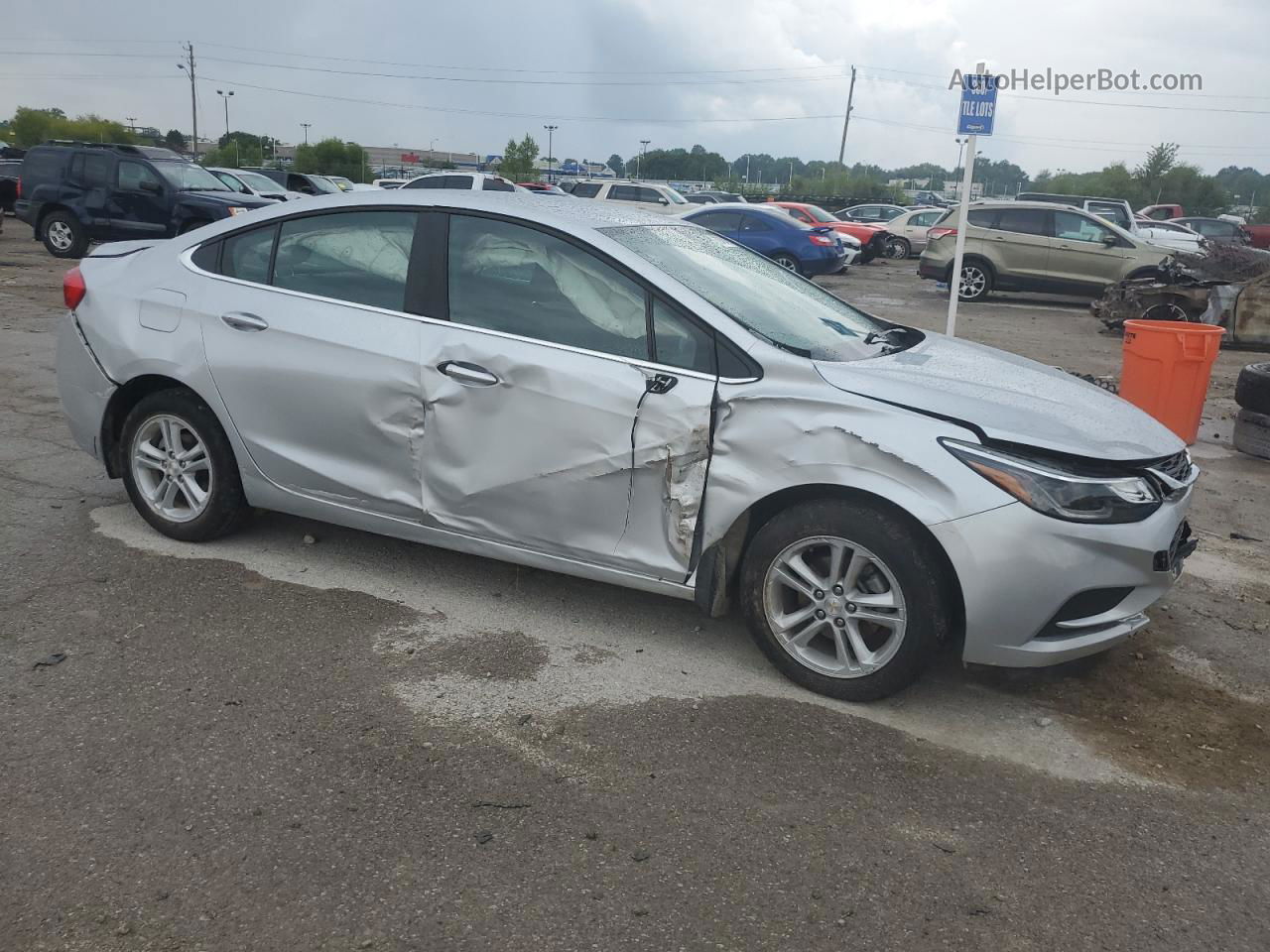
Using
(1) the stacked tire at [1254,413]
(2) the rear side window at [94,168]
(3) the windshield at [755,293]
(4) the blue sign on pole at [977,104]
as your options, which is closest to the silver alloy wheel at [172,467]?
(3) the windshield at [755,293]

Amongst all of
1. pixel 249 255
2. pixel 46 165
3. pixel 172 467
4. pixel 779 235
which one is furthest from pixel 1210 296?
pixel 46 165

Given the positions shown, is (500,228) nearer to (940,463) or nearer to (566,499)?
(566,499)

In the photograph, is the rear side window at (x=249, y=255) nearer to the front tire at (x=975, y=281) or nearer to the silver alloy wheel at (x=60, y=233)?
the silver alloy wheel at (x=60, y=233)

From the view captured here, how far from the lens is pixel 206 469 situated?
15.9 feet

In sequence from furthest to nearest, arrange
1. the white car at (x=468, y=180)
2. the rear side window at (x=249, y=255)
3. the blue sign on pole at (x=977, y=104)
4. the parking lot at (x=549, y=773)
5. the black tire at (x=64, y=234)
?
the white car at (x=468, y=180)
the black tire at (x=64, y=234)
the blue sign on pole at (x=977, y=104)
the rear side window at (x=249, y=255)
the parking lot at (x=549, y=773)

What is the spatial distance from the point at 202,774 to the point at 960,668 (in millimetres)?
2713

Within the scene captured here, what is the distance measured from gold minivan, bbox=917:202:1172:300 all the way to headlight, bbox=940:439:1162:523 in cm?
1668

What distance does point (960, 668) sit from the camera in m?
4.20

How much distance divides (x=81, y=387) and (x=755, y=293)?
122 inches

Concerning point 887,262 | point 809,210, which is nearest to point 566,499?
point 809,210

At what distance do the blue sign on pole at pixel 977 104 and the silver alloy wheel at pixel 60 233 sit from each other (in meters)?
15.5

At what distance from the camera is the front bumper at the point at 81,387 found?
4926 millimetres

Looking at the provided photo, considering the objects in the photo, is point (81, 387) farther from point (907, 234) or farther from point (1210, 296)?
point (907, 234)

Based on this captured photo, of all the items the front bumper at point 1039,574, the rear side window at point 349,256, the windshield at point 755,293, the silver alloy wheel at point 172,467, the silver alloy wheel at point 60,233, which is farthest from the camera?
the silver alloy wheel at point 60,233
